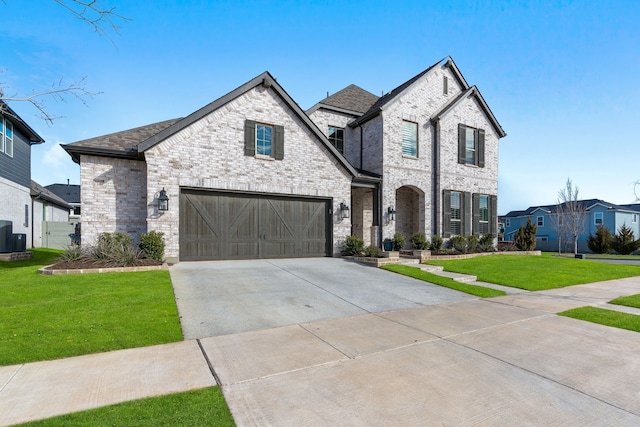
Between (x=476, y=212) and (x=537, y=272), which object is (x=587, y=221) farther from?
(x=537, y=272)

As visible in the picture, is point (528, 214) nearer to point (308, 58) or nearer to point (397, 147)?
point (397, 147)

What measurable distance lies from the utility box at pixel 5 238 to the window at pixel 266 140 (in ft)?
35.2

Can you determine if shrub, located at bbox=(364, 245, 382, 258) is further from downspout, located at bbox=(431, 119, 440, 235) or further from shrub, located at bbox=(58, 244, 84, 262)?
shrub, located at bbox=(58, 244, 84, 262)

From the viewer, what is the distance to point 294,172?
13109mm

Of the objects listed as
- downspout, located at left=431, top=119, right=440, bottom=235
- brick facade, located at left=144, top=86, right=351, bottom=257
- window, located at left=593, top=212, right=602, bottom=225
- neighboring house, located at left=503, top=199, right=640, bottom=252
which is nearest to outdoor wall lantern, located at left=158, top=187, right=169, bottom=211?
brick facade, located at left=144, top=86, right=351, bottom=257

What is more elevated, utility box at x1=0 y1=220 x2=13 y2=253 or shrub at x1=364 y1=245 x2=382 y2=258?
utility box at x1=0 y1=220 x2=13 y2=253

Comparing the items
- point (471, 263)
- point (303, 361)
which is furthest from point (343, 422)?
point (471, 263)

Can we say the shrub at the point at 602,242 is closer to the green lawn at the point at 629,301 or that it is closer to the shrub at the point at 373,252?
the green lawn at the point at 629,301

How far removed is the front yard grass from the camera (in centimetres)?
411

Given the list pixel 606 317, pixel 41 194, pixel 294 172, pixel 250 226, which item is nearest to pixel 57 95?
pixel 250 226

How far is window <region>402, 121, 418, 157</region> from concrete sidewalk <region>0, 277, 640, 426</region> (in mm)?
12110

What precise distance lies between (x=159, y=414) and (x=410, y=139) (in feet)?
52.3

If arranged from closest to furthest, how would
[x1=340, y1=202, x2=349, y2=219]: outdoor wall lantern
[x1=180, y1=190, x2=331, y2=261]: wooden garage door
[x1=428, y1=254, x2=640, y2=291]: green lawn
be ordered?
Answer: [x1=428, y1=254, x2=640, y2=291]: green lawn, [x1=180, y1=190, x2=331, y2=261]: wooden garage door, [x1=340, y1=202, x2=349, y2=219]: outdoor wall lantern

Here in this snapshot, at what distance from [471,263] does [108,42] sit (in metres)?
13.6
